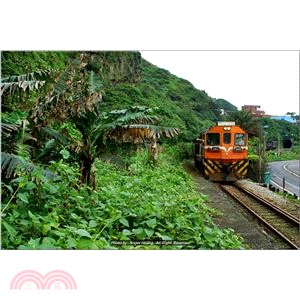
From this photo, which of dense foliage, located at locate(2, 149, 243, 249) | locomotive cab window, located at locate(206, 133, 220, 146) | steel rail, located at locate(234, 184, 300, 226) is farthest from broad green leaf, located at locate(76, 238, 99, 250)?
locomotive cab window, located at locate(206, 133, 220, 146)

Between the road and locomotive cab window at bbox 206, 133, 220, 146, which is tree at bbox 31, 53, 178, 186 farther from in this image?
the road

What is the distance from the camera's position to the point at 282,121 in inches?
Answer: 153

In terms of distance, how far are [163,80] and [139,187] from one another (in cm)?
87

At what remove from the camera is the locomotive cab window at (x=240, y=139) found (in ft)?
16.3

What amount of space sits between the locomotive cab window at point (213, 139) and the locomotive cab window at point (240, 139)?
17 cm

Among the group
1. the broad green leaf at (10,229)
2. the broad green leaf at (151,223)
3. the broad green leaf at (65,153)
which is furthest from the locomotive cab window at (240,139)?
the broad green leaf at (10,229)

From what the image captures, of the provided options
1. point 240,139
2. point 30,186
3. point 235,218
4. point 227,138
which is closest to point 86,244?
point 30,186

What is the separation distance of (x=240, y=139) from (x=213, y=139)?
30cm

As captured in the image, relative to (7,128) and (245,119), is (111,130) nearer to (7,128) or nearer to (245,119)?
(7,128)

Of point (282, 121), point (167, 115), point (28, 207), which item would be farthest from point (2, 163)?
point (282, 121)

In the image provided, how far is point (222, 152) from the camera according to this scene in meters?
5.97

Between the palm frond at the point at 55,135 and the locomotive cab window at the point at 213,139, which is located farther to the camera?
the locomotive cab window at the point at 213,139

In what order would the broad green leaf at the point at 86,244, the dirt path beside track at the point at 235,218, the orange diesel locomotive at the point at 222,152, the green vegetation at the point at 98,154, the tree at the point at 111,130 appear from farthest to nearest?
1. the orange diesel locomotive at the point at 222,152
2. the tree at the point at 111,130
3. the dirt path beside track at the point at 235,218
4. the green vegetation at the point at 98,154
5. the broad green leaf at the point at 86,244

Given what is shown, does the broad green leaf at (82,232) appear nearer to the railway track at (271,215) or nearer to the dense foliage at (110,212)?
the dense foliage at (110,212)
